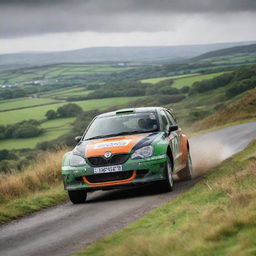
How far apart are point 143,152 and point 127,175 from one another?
548 millimetres

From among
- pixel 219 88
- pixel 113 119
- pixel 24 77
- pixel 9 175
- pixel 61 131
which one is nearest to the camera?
pixel 113 119

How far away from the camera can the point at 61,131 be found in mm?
86688

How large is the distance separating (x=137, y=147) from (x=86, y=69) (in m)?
175

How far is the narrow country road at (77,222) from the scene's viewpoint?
8117 mm

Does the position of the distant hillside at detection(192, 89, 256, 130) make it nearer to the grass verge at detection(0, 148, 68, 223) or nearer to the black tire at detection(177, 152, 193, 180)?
the grass verge at detection(0, 148, 68, 223)

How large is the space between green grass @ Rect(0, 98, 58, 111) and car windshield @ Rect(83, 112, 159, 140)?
10575 cm

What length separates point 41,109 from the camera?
11125 cm

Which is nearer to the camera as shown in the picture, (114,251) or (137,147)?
(114,251)

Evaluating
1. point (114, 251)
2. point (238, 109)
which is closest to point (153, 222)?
point (114, 251)

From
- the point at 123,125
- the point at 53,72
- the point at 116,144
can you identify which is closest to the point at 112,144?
the point at 116,144

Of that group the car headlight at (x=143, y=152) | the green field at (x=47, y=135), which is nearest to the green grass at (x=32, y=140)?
the green field at (x=47, y=135)

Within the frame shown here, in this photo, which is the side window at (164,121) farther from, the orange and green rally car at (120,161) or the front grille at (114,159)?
the front grille at (114,159)

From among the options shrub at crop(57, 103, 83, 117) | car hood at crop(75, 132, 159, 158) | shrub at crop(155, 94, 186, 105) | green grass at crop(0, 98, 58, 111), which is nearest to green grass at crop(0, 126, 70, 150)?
shrub at crop(57, 103, 83, 117)

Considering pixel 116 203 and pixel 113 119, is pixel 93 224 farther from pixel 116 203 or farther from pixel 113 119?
pixel 113 119
